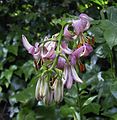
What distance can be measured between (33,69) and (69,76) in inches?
42.8

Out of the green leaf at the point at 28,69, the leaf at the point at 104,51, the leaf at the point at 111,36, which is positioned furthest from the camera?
the green leaf at the point at 28,69

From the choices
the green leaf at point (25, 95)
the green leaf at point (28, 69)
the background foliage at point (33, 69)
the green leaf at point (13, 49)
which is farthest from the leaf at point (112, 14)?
the green leaf at point (13, 49)

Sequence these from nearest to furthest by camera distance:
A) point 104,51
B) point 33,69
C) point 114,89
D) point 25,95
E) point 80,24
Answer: point 80,24 < point 114,89 < point 104,51 < point 25,95 < point 33,69

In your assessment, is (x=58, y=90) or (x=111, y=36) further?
(x=111, y=36)

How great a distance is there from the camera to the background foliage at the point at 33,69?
4.59 feet

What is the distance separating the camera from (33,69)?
1.93 meters

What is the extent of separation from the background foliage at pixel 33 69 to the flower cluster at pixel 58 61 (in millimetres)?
298

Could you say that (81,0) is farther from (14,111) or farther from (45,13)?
(14,111)

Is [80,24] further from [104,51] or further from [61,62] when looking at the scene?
[104,51]

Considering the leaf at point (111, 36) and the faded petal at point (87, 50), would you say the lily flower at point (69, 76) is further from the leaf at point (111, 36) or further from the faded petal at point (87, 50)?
the leaf at point (111, 36)

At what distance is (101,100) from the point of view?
1.55m

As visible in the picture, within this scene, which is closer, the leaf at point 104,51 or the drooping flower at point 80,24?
the drooping flower at point 80,24

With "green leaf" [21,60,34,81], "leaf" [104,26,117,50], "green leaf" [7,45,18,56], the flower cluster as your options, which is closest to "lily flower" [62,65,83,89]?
the flower cluster

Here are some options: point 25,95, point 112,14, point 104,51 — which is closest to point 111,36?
point 112,14
